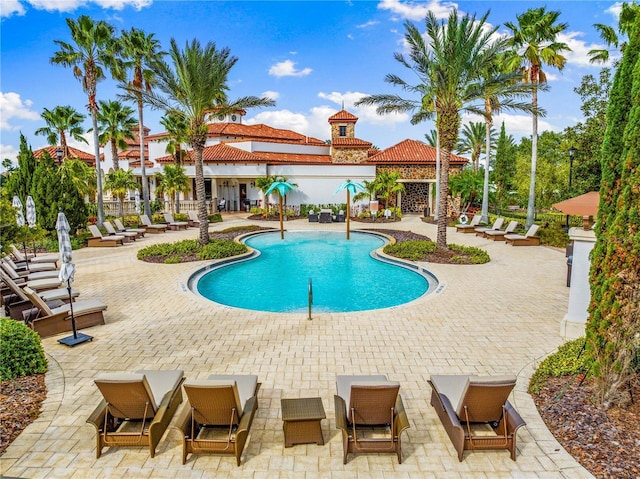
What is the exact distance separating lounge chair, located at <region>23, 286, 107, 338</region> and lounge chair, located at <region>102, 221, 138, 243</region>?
12.3 metres

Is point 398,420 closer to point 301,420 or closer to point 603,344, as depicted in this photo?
point 301,420

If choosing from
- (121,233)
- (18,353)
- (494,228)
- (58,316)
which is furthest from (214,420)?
(494,228)

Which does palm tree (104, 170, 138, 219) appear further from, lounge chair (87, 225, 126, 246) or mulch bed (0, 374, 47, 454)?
mulch bed (0, 374, 47, 454)

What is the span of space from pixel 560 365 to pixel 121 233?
20285 millimetres

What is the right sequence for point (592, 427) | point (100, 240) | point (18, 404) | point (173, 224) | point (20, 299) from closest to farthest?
1. point (592, 427)
2. point (18, 404)
3. point (20, 299)
4. point (100, 240)
5. point (173, 224)

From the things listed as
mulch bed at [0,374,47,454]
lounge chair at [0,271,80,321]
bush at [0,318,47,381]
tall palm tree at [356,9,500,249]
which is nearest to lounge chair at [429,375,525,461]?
mulch bed at [0,374,47,454]

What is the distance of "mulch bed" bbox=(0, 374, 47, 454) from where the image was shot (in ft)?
15.8

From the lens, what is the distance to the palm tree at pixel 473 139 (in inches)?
1588

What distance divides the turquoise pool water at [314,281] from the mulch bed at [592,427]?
565 centimetres

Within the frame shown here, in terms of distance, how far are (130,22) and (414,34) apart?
16199 millimetres

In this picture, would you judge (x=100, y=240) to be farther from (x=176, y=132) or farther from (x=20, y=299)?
(x=176, y=132)

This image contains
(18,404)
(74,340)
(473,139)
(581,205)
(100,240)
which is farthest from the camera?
(473,139)

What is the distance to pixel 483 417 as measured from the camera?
455cm

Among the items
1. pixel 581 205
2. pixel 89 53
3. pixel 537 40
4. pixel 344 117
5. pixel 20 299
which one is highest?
pixel 344 117
